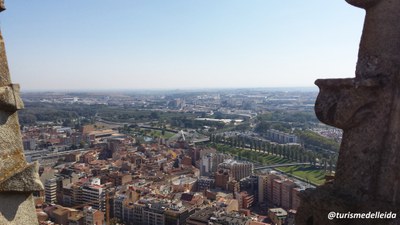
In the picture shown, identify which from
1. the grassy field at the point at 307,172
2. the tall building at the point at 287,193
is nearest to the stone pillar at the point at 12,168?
the tall building at the point at 287,193

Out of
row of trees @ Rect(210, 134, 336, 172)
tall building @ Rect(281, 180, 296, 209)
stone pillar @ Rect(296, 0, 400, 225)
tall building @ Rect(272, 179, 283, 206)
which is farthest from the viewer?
row of trees @ Rect(210, 134, 336, 172)

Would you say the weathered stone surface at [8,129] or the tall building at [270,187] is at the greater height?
the weathered stone surface at [8,129]

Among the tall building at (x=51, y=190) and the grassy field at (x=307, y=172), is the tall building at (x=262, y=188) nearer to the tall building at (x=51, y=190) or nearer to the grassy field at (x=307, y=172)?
the grassy field at (x=307, y=172)

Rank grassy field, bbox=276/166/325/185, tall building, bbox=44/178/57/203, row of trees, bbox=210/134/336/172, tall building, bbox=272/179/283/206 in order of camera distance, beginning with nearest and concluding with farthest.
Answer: tall building, bbox=272/179/283/206, tall building, bbox=44/178/57/203, grassy field, bbox=276/166/325/185, row of trees, bbox=210/134/336/172

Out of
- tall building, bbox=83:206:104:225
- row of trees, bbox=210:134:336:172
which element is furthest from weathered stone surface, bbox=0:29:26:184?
row of trees, bbox=210:134:336:172

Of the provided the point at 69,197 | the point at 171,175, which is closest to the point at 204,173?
the point at 171,175

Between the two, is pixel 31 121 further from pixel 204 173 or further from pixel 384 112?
pixel 384 112

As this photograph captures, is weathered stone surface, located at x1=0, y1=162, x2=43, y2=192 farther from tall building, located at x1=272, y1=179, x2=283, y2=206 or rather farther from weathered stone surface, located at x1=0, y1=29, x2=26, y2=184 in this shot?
tall building, located at x1=272, y1=179, x2=283, y2=206
